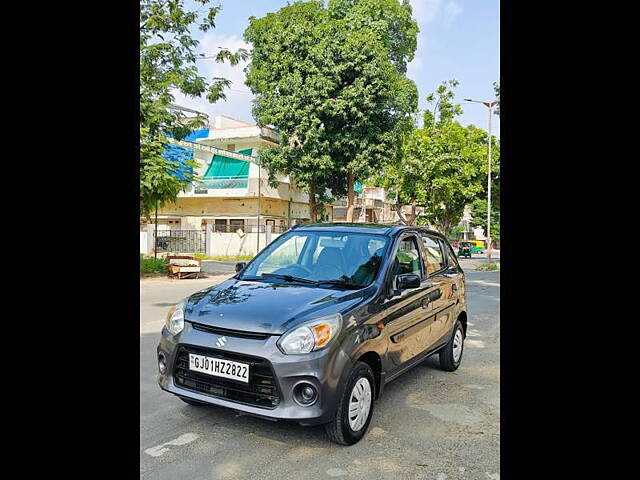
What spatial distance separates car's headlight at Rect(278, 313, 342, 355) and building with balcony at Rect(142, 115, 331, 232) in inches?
932

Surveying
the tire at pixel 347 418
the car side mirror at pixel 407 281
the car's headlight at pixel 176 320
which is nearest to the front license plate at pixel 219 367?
the car's headlight at pixel 176 320

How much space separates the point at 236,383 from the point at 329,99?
1961cm

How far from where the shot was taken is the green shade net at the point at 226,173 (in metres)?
28.0

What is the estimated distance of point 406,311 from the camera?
4.21 meters

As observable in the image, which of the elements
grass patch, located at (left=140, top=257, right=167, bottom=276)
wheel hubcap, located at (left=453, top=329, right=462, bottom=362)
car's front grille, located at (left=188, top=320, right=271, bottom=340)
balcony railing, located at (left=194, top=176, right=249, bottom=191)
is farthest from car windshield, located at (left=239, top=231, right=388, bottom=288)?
balcony railing, located at (left=194, top=176, right=249, bottom=191)

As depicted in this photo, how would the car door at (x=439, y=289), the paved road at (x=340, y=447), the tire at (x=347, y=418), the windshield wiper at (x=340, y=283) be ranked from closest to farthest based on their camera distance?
the paved road at (x=340, y=447), the tire at (x=347, y=418), the windshield wiper at (x=340, y=283), the car door at (x=439, y=289)

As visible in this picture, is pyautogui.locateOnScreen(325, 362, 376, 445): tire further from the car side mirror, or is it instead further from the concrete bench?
the concrete bench

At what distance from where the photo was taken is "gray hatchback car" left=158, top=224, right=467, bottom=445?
319 centimetres

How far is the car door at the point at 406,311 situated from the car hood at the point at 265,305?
0.35 meters

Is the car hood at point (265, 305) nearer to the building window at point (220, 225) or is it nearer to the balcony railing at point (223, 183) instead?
the balcony railing at point (223, 183)
